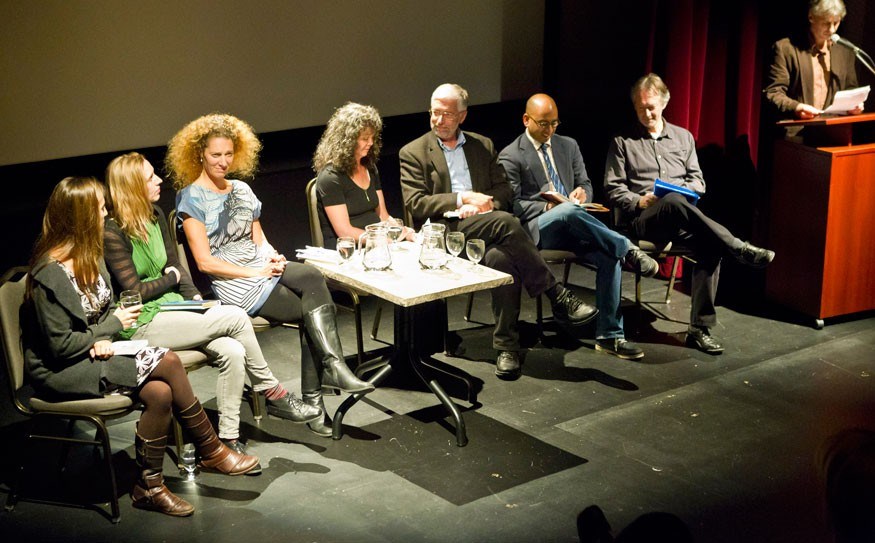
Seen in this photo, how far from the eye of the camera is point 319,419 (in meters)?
4.20

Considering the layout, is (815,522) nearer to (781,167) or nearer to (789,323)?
(789,323)

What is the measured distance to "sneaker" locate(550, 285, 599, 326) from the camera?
189 inches

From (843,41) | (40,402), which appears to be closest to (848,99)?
(843,41)

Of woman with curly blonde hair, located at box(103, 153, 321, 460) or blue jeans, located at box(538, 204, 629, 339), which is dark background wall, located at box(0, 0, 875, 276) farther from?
woman with curly blonde hair, located at box(103, 153, 321, 460)

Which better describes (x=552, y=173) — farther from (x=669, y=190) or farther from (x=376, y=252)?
(x=376, y=252)

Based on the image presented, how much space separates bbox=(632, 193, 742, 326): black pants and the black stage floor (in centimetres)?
24

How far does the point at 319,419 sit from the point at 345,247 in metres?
0.70

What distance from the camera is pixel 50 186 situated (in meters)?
5.50

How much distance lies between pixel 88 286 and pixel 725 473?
7.81 ft

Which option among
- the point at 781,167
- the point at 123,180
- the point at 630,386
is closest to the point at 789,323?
the point at 781,167

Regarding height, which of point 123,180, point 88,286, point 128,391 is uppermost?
point 123,180

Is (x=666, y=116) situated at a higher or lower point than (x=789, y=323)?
higher

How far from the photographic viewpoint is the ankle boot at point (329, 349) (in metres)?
4.10

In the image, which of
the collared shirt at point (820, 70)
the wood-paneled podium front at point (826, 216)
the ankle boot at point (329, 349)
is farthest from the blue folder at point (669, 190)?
the ankle boot at point (329, 349)
